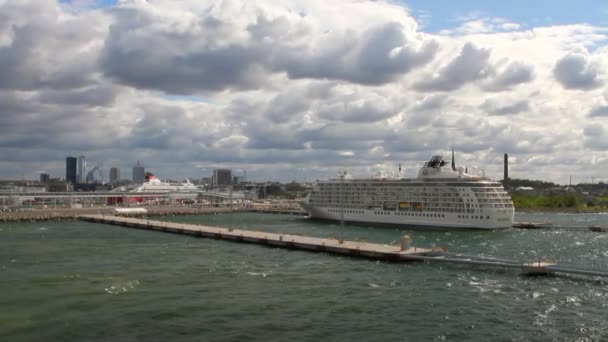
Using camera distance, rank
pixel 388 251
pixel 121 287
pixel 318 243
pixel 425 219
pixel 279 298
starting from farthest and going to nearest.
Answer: pixel 425 219 < pixel 318 243 < pixel 388 251 < pixel 121 287 < pixel 279 298

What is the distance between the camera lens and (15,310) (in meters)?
30.6

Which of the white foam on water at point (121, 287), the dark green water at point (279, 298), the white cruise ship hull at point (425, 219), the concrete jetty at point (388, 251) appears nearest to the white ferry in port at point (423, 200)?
the white cruise ship hull at point (425, 219)

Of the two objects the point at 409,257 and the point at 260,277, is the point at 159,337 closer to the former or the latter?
the point at 260,277

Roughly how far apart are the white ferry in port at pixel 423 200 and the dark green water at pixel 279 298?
2858cm

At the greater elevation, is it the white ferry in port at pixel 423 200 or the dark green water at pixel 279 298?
the white ferry in port at pixel 423 200

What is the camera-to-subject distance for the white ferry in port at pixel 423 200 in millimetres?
84188

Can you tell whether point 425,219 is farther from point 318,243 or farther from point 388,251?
point 388,251

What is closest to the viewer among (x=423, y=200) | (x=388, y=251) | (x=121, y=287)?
(x=121, y=287)

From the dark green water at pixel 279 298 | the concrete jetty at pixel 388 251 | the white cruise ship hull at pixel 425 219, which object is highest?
the white cruise ship hull at pixel 425 219

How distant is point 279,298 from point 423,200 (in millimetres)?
60688

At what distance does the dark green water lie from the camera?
26844 millimetres

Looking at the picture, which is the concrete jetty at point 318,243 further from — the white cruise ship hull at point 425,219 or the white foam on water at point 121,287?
the white cruise ship hull at point 425,219

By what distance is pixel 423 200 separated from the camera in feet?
299

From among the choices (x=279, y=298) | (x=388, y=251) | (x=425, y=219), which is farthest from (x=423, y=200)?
(x=279, y=298)
